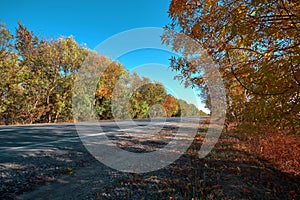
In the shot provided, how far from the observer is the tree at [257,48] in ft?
6.30

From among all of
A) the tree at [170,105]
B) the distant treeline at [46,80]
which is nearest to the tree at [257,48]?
the distant treeline at [46,80]

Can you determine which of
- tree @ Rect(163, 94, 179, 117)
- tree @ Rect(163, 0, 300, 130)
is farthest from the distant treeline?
tree @ Rect(163, 94, 179, 117)

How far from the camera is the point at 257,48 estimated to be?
8.18ft

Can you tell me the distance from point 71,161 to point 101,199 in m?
2.05

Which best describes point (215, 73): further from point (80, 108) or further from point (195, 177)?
point (80, 108)

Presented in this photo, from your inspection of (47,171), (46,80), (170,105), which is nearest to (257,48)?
(47,171)

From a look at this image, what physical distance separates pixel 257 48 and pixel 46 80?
18196 mm

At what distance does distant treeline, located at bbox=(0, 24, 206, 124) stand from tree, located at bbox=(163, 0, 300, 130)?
10.6 m

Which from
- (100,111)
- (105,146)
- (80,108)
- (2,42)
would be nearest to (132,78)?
(100,111)

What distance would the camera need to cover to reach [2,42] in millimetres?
13695

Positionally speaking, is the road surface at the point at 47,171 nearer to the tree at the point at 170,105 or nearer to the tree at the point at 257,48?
the tree at the point at 257,48

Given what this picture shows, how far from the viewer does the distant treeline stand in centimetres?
1360

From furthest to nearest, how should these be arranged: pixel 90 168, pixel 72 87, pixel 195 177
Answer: pixel 72 87
pixel 90 168
pixel 195 177

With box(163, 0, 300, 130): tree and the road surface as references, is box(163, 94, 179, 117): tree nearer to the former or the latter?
the road surface
